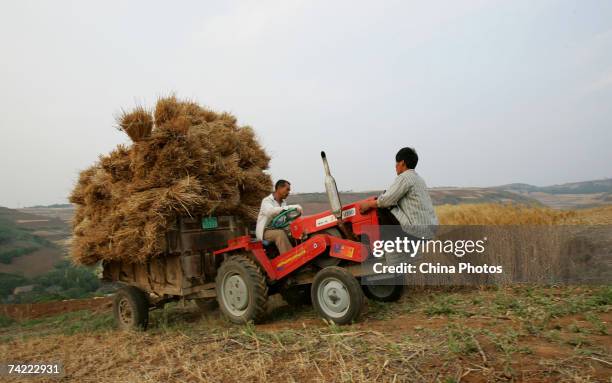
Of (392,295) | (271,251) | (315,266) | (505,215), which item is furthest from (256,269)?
(505,215)

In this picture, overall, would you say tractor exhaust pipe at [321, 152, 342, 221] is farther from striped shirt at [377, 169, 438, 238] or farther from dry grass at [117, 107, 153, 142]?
dry grass at [117, 107, 153, 142]

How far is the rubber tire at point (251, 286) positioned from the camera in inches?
221

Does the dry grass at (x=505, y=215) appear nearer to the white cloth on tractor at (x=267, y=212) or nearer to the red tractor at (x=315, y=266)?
the red tractor at (x=315, y=266)

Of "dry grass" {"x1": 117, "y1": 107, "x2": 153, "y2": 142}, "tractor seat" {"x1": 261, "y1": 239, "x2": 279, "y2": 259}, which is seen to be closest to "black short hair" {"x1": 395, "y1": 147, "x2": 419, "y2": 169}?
"tractor seat" {"x1": 261, "y1": 239, "x2": 279, "y2": 259}

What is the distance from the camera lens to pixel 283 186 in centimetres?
636

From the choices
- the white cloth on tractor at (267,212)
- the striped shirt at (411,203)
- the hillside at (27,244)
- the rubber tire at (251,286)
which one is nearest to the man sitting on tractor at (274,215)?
the white cloth on tractor at (267,212)

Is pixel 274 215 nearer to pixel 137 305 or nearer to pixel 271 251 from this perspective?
pixel 271 251

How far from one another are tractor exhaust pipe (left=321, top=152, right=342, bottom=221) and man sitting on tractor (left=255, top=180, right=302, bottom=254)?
849 mm

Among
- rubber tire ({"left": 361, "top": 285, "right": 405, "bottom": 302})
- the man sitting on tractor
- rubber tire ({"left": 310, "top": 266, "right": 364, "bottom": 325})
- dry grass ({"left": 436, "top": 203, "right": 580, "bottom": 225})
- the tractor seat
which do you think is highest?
the man sitting on tractor

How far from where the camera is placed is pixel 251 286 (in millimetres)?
5625

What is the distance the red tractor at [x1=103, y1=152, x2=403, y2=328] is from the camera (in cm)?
524

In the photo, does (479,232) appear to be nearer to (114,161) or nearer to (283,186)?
(283,186)

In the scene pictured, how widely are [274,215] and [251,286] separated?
1032 millimetres

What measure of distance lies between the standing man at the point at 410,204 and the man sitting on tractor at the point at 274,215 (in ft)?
3.79
